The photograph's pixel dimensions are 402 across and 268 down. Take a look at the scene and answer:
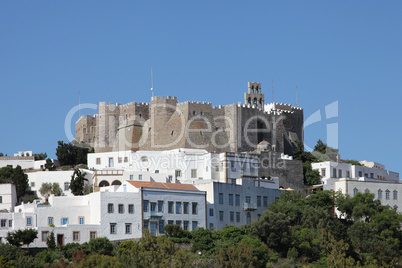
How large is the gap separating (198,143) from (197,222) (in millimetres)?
21603

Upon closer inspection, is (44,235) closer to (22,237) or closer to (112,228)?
(22,237)

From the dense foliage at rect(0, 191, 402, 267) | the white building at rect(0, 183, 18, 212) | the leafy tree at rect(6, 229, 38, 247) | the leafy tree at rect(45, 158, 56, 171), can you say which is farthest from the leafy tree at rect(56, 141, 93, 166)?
the leafy tree at rect(6, 229, 38, 247)

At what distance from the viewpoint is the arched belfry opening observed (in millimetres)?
104750

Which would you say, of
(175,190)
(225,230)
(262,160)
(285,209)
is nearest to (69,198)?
(175,190)

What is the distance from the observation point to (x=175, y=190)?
69.9 m

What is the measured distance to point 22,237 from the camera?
2484 inches

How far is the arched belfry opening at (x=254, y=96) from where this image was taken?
105m

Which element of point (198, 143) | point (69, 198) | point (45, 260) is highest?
point (198, 143)

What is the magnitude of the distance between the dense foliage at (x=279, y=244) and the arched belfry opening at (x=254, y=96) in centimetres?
2681

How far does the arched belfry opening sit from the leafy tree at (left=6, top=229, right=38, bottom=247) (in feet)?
150

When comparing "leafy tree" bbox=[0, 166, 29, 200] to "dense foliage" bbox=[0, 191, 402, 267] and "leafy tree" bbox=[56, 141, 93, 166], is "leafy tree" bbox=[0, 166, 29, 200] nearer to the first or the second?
"leafy tree" bbox=[56, 141, 93, 166]

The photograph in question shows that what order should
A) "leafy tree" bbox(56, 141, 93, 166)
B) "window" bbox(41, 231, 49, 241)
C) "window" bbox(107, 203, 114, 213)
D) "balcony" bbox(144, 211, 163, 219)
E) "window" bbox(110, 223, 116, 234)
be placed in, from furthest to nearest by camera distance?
1. "leafy tree" bbox(56, 141, 93, 166)
2. "balcony" bbox(144, 211, 163, 219)
3. "window" bbox(107, 203, 114, 213)
4. "window" bbox(110, 223, 116, 234)
5. "window" bbox(41, 231, 49, 241)

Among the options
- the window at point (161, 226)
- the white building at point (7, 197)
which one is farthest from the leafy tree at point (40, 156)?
the window at point (161, 226)

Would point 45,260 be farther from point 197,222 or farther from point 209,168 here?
point 209,168
